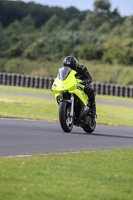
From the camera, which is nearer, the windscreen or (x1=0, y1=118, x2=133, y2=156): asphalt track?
(x1=0, y1=118, x2=133, y2=156): asphalt track

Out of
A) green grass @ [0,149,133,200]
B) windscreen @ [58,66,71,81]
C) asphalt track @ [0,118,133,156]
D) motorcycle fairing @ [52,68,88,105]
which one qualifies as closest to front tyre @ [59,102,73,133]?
asphalt track @ [0,118,133,156]

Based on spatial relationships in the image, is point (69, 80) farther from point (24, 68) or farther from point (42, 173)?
point (24, 68)

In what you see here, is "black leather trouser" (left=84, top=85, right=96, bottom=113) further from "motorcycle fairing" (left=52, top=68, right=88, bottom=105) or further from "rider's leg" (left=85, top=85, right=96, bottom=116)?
"motorcycle fairing" (left=52, top=68, right=88, bottom=105)

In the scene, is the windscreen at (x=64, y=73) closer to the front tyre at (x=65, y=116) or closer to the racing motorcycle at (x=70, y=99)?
the racing motorcycle at (x=70, y=99)

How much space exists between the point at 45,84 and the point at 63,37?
63.3m

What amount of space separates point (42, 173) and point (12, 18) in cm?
13465

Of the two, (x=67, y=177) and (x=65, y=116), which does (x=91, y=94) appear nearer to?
(x=65, y=116)

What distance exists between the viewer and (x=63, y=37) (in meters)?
102

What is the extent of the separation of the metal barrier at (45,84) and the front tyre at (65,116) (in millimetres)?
25299

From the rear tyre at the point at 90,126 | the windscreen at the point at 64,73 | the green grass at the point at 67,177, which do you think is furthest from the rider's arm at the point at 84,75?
the green grass at the point at 67,177

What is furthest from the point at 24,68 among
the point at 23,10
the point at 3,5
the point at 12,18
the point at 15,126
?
the point at 23,10

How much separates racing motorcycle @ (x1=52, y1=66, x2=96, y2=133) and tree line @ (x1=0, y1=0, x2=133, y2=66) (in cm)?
6536

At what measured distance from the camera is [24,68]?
62781 mm

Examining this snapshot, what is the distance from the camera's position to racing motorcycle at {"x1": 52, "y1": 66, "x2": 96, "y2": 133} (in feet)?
36.4
